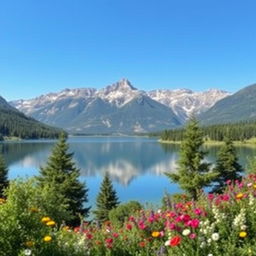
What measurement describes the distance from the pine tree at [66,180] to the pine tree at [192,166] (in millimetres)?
8333

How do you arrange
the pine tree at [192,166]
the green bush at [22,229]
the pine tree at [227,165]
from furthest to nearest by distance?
the pine tree at [227,165]
the pine tree at [192,166]
the green bush at [22,229]

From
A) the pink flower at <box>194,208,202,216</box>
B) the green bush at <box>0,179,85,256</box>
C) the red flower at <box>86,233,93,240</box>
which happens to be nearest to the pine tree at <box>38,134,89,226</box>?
the red flower at <box>86,233,93,240</box>

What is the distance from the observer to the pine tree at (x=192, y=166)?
33.5 m

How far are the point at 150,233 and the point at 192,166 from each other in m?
28.4

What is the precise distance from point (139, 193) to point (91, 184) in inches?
477

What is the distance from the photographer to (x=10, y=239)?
661 cm

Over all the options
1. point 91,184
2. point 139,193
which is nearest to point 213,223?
point 139,193

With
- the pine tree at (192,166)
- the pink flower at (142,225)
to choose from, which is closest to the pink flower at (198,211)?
the pink flower at (142,225)

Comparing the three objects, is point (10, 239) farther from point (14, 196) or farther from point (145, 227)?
point (145, 227)

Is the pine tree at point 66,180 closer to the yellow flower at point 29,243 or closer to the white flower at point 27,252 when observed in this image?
the yellow flower at point 29,243

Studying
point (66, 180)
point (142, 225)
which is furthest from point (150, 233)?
point (66, 180)

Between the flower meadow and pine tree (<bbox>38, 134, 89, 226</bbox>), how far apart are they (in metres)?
26.2

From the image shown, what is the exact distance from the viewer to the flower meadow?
21.4ft

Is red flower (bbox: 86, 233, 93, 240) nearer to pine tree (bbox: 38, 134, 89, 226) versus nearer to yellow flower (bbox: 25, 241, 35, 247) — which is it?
yellow flower (bbox: 25, 241, 35, 247)
